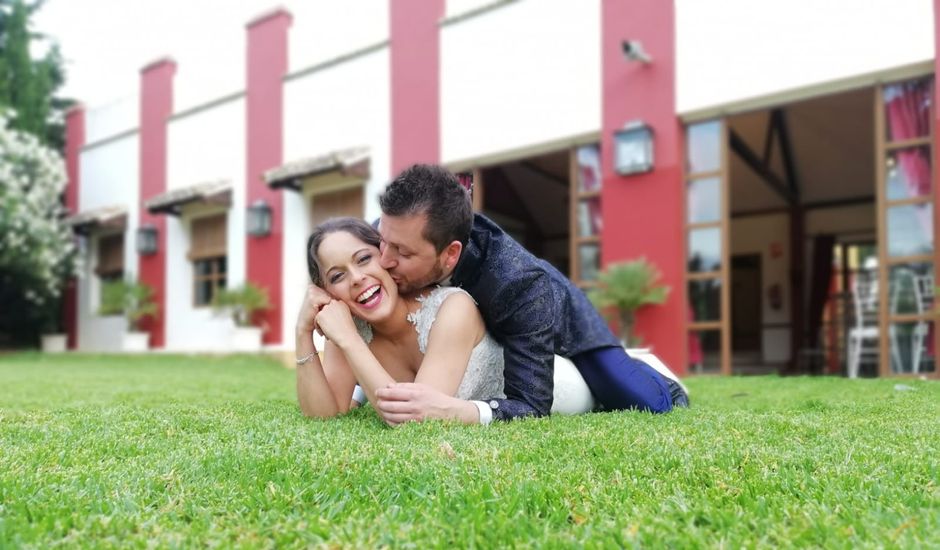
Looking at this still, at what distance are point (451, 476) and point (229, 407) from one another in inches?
77.9

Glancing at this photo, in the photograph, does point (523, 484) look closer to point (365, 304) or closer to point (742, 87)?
point (365, 304)

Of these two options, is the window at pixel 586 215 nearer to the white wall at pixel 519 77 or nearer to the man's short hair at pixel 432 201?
the white wall at pixel 519 77

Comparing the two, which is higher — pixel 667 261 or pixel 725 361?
pixel 667 261

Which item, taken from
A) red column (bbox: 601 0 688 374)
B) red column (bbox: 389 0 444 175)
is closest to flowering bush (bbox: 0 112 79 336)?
red column (bbox: 389 0 444 175)

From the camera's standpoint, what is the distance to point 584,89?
7.77 meters

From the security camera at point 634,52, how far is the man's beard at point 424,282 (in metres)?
4.96

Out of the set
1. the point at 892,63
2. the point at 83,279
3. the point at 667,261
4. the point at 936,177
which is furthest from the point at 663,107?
the point at 83,279

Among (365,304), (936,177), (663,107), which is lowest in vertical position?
(365,304)

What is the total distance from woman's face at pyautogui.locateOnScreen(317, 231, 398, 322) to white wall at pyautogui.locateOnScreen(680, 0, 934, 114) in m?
5.17

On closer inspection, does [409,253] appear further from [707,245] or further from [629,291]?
[707,245]

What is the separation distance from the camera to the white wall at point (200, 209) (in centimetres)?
1145

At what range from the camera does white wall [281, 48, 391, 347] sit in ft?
31.9

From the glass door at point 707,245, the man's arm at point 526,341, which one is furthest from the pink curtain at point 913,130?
the man's arm at point 526,341

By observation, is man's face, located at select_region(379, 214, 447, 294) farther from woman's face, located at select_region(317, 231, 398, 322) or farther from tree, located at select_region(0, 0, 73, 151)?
tree, located at select_region(0, 0, 73, 151)
